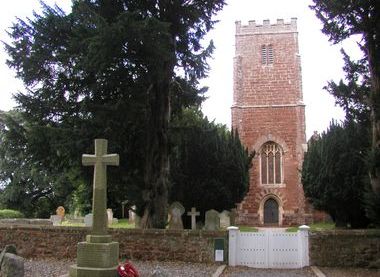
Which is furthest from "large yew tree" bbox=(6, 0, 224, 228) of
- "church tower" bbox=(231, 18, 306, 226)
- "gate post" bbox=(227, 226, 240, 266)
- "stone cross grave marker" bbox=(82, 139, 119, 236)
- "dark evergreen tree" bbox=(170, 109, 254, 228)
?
"church tower" bbox=(231, 18, 306, 226)

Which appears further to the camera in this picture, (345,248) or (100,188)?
(345,248)

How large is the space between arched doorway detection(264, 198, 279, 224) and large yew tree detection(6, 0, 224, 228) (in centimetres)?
Answer: 2024

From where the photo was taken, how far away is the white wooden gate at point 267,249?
1305 cm

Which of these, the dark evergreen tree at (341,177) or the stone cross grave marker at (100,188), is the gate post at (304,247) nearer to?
the stone cross grave marker at (100,188)

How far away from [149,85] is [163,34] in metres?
2.13

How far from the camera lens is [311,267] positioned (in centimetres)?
1267

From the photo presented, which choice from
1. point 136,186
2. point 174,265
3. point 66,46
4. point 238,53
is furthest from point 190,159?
point 238,53

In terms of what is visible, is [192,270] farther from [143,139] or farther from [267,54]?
[267,54]

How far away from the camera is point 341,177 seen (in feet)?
73.0

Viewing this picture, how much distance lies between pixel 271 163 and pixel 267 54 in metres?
8.52

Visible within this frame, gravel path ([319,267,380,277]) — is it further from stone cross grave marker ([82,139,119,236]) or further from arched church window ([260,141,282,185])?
arched church window ([260,141,282,185])

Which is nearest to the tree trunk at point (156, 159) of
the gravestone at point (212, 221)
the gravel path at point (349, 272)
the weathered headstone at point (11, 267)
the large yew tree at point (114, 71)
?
the large yew tree at point (114, 71)

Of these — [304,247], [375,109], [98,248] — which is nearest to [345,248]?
[304,247]

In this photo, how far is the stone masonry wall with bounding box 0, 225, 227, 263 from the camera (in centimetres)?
1298
